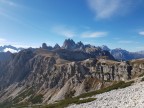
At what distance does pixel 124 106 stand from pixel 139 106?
3.61 metres

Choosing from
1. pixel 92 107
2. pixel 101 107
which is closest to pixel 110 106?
pixel 101 107

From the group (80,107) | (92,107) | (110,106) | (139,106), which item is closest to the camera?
(139,106)

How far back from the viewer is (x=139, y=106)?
1339 inches

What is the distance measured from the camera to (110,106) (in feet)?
132

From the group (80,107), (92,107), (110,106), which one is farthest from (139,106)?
(80,107)

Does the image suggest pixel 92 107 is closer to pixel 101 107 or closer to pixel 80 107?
pixel 101 107

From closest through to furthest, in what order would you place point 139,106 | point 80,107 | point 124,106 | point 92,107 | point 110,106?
point 139,106, point 124,106, point 110,106, point 92,107, point 80,107

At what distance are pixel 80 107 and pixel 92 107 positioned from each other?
6.46 m

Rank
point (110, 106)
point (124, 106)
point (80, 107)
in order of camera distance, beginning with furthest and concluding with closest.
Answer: point (80, 107), point (110, 106), point (124, 106)

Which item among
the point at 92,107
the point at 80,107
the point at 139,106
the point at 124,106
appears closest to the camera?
the point at 139,106

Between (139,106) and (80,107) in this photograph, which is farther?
(80,107)

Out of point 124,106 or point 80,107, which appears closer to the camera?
point 124,106

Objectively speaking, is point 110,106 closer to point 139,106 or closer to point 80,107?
point 139,106

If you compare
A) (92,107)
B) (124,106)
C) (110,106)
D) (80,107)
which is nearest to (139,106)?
(124,106)
